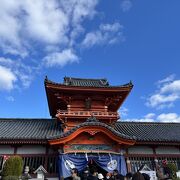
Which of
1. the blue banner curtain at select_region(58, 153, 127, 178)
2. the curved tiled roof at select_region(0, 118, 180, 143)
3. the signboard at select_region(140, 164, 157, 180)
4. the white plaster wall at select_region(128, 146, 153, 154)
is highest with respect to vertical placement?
the curved tiled roof at select_region(0, 118, 180, 143)

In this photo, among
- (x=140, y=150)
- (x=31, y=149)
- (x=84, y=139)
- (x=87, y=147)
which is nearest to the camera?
(x=87, y=147)

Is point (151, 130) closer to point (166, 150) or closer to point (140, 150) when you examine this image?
point (166, 150)

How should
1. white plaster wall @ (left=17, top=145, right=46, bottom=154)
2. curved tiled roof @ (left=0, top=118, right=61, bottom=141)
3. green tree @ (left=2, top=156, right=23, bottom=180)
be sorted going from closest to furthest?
green tree @ (left=2, top=156, right=23, bottom=180)
curved tiled roof @ (left=0, top=118, right=61, bottom=141)
white plaster wall @ (left=17, top=145, right=46, bottom=154)

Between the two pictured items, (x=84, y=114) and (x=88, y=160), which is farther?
(x=84, y=114)

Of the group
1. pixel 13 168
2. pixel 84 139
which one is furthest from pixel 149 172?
pixel 13 168

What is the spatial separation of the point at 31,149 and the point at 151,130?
1052cm

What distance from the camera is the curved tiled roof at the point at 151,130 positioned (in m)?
18.2

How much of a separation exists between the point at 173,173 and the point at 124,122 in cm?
757

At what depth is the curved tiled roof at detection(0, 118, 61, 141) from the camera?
54.1ft

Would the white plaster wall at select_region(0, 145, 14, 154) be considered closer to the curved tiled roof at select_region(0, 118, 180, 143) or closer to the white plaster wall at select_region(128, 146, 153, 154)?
the curved tiled roof at select_region(0, 118, 180, 143)

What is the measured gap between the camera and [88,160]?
Answer: 16.0 m

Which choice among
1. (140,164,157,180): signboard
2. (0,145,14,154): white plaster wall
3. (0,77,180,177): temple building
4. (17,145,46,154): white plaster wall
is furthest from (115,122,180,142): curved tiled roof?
(0,145,14,154): white plaster wall

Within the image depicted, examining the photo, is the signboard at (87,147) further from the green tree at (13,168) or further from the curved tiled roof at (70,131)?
the green tree at (13,168)

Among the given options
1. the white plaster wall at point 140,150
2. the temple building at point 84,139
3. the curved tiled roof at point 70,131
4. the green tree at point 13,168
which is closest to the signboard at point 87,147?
the temple building at point 84,139
